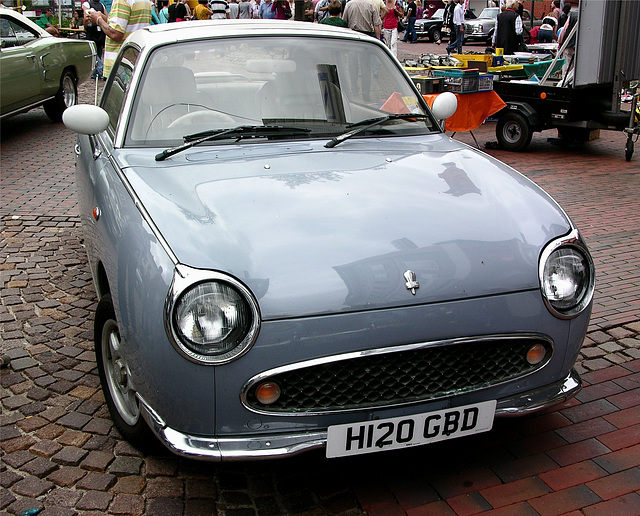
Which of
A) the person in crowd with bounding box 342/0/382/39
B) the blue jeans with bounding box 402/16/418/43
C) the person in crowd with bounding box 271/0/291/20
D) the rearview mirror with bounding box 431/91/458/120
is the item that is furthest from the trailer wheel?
the blue jeans with bounding box 402/16/418/43

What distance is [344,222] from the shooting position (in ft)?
8.96

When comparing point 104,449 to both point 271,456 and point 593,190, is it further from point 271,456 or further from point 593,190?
point 593,190

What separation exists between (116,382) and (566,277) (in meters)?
2.00

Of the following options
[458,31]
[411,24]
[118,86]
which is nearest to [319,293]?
[118,86]

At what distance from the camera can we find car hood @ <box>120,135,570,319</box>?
247 centimetres

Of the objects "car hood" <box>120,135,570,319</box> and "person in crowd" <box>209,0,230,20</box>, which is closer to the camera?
"car hood" <box>120,135,570,319</box>

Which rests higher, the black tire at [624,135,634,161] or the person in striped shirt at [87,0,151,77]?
the person in striped shirt at [87,0,151,77]

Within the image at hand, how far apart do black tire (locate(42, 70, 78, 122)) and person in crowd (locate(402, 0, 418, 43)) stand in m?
21.0

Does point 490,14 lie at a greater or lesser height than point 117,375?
greater

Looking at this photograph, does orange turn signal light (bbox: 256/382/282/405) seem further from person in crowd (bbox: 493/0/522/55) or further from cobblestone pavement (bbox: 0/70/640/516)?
person in crowd (bbox: 493/0/522/55)

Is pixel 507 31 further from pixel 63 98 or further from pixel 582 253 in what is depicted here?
pixel 582 253

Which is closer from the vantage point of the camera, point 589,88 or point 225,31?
point 225,31

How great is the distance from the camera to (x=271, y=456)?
2.42 m

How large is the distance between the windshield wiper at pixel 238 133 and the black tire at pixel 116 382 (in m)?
0.84
